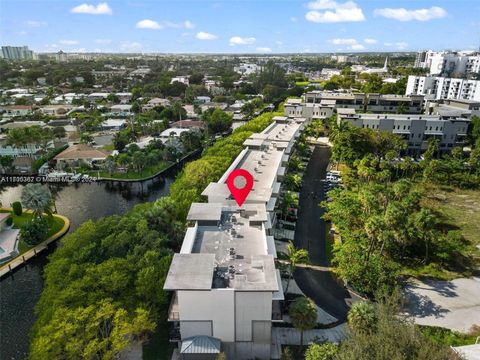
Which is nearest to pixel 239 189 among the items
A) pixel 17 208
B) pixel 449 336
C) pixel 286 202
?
pixel 286 202

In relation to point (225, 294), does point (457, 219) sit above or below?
below

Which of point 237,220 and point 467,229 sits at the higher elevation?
point 237,220

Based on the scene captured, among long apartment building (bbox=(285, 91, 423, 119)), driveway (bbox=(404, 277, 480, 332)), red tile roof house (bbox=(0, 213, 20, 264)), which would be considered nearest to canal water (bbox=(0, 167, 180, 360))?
red tile roof house (bbox=(0, 213, 20, 264))

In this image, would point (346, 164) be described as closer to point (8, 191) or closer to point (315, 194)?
point (315, 194)

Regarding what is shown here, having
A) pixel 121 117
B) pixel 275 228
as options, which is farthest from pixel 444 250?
pixel 121 117

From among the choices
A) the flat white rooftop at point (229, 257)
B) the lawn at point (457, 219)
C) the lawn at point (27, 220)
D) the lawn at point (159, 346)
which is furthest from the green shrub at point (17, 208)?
the lawn at point (457, 219)

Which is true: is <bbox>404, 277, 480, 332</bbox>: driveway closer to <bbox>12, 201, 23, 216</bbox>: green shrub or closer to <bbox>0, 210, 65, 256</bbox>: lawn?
<bbox>0, 210, 65, 256</bbox>: lawn

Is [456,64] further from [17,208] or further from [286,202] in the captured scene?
[17,208]
